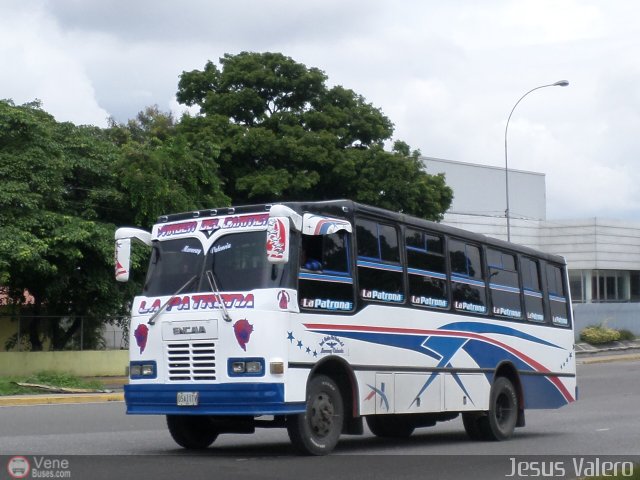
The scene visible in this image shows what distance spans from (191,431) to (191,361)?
5.28 ft

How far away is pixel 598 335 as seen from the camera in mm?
50969

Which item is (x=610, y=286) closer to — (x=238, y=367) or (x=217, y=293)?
(x=217, y=293)

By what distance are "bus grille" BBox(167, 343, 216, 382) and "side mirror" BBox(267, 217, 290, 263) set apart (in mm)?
1420

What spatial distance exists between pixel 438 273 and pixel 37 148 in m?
17.2

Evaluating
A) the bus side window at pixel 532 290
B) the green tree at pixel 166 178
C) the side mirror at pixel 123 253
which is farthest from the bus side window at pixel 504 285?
the green tree at pixel 166 178

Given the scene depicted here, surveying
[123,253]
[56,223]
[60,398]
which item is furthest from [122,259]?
[56,223]

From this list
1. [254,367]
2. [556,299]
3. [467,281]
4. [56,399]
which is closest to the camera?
[254,367]

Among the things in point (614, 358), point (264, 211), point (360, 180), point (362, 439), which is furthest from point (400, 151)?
point (264, 211)

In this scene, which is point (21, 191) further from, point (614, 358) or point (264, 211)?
point (614, 358)

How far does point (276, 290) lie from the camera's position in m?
12.3

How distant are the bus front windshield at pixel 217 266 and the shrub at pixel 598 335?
40.1 m

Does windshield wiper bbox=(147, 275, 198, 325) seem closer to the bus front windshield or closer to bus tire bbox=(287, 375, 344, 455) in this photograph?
the bus front windshield

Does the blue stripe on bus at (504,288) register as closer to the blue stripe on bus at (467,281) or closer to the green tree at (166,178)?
the blue stripe on bus at (467,281)

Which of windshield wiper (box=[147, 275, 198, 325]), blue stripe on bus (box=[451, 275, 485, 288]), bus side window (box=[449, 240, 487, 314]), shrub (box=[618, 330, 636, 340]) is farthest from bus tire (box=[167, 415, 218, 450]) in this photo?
shrub (box=[618, 330, 636, 340])
